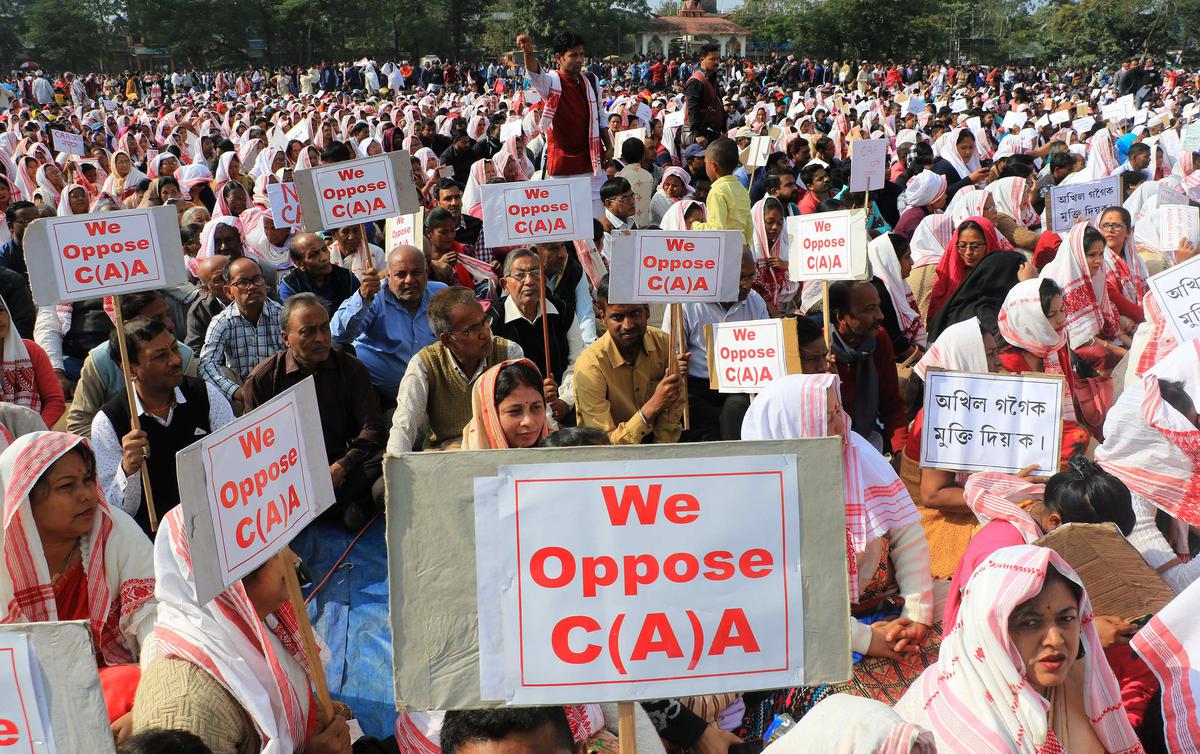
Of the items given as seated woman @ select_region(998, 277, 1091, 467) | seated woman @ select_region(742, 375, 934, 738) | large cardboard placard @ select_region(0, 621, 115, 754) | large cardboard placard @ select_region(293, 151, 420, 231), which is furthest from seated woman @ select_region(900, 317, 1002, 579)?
large cardboard placard @ select_region(293, 151, 420, 231)

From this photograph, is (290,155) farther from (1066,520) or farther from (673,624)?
(673,624)

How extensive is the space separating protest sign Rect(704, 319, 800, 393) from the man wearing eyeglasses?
2418mm

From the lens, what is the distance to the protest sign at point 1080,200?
7238 mm

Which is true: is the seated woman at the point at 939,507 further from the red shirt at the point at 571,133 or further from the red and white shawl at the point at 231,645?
the red shirt at the point at 571,133

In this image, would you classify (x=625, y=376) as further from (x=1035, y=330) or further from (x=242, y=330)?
(x=242, y=330)

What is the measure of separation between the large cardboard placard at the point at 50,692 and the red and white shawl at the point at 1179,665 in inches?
91.1

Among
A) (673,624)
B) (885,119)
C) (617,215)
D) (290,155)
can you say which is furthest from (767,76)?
(673,624)

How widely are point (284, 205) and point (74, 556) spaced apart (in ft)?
16.0

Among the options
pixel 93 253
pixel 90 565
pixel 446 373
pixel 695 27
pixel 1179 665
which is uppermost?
pixel 695 27

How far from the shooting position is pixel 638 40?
68625 millimetres

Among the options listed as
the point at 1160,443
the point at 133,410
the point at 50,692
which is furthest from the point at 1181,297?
the point at 50,692

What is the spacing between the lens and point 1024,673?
8.35 feet

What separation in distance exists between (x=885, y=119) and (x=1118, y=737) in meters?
17.3

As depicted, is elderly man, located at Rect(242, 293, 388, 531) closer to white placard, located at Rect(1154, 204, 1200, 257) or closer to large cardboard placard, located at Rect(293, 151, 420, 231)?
large cardboard placard, located at Rect(293, 151, 420, 231)
